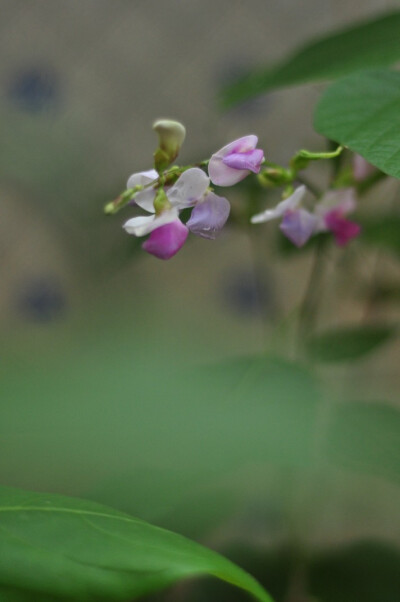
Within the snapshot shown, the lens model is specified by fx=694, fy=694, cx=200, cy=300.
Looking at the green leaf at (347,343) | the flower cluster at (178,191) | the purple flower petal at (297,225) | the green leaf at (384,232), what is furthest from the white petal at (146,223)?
the green leaf at (384,232)

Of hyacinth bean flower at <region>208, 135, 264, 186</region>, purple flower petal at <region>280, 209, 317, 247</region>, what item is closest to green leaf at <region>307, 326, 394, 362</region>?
purple flower petal at <region>280, 209, 317, 247</region>

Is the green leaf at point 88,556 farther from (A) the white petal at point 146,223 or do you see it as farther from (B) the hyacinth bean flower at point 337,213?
(B) the hyacinth bean flower at point 337,213

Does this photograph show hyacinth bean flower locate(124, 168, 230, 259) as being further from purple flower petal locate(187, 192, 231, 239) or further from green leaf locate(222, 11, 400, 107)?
green leaf locate(222, 11, 400, 107)

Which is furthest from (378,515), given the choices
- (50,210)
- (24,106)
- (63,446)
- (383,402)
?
(63,446)

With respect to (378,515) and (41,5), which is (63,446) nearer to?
(378,515)

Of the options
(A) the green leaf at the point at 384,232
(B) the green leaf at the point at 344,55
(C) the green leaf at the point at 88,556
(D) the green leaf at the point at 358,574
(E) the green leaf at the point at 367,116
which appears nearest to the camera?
(C) the green leaf at the point at 88,556

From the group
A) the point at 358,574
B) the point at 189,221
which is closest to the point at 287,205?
the point at 189,221

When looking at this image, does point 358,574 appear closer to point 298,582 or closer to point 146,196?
point 298,582
